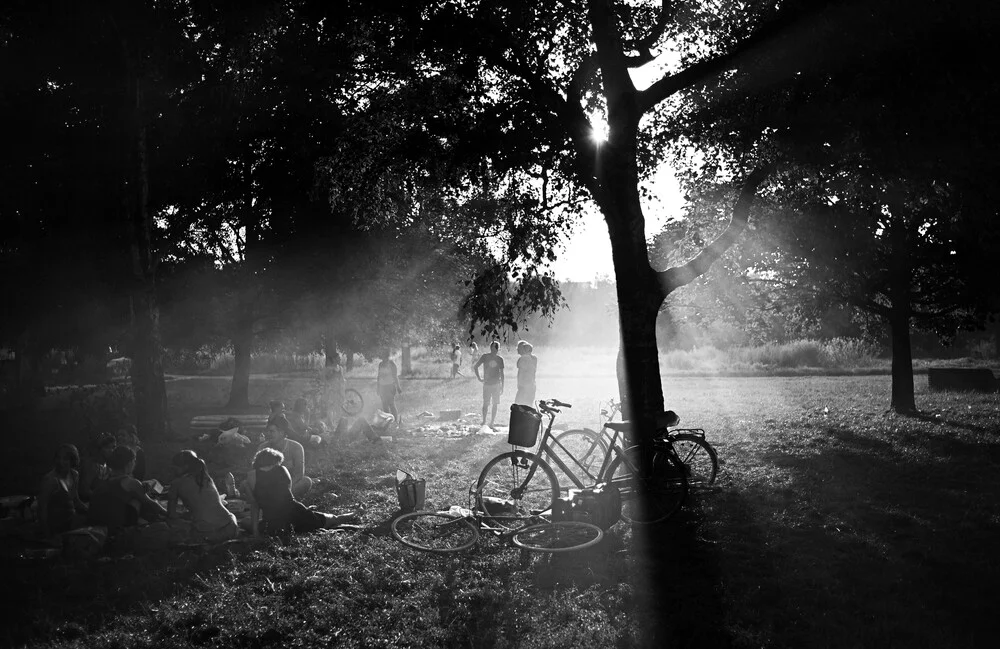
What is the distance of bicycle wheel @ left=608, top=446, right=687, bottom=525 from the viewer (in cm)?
826

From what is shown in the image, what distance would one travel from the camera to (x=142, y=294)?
14.9 m

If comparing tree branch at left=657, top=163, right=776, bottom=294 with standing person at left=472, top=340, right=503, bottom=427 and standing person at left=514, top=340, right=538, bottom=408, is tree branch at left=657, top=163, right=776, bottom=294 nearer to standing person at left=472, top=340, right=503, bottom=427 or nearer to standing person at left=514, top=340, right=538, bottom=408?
standing person at left=514, top=340, right=538, bottom=408

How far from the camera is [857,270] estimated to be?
17.4 metres

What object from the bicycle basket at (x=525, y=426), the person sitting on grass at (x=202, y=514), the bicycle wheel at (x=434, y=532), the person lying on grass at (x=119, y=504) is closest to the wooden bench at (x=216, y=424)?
the person lying on grass at (x=119, y=504)

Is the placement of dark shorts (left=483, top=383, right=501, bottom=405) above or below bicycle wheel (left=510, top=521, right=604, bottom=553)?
above

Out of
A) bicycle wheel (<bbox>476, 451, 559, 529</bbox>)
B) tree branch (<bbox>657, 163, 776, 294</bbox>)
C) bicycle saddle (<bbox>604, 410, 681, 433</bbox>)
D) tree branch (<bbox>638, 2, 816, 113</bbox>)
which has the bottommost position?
bicycle wheel (<bbox>476, 451, 559, 529</bbox>)

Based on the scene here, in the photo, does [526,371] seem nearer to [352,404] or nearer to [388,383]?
[388,383]

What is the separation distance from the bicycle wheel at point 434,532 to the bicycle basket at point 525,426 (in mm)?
1092

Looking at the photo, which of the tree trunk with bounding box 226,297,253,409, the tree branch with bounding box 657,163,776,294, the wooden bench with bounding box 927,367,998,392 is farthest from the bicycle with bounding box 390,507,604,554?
the wooden bench with bounding box 927,367,998,392

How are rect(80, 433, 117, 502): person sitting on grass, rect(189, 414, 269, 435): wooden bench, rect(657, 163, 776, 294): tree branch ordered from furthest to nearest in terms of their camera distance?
rect(189, 414, 269, 435): wooden bench
rect(657, 163, 776, 294): tree branch
rect(80, 433, 117, 502): person sitting on grass

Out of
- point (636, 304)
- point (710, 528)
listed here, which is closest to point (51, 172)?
point (636, 304)

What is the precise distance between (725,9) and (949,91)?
350cm

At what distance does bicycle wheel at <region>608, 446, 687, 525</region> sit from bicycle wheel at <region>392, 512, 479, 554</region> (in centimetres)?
182

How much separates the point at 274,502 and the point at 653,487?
4.33m
